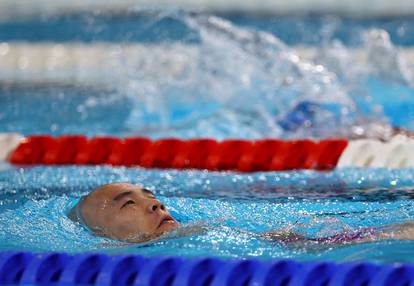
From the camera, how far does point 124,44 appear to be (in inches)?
260

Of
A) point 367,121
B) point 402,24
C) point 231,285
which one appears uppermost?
point 402,24

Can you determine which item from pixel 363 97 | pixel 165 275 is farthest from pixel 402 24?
pixel 165 275

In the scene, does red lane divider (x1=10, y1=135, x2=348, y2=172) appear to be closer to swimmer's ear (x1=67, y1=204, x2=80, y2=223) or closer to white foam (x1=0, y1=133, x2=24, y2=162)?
white foam (x1=0, y1=133, x2=24, y2=162)

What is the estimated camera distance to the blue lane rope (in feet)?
6.28

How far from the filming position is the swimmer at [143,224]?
2402mm

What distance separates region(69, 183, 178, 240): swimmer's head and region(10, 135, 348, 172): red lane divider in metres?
1.32

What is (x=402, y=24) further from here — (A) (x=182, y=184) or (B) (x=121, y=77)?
(A) (x=182, y=184)

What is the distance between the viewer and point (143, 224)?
2.42 meters

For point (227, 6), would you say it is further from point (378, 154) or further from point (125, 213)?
point (125, 213)

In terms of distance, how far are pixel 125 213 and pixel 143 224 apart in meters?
0.07

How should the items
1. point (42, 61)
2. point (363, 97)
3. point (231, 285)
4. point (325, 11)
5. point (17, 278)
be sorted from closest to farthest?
point (231, 285) → point (17, 278) → point (363, 97) → point (42, 61) → point (325, 11)

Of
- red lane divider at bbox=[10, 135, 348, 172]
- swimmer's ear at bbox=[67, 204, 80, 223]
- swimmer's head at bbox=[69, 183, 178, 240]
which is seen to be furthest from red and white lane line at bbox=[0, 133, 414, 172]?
swimmer's head at bbox=[69, 183, 178, 240]

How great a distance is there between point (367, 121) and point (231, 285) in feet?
9.16

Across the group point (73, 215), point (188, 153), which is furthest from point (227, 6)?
point (73, 215)
